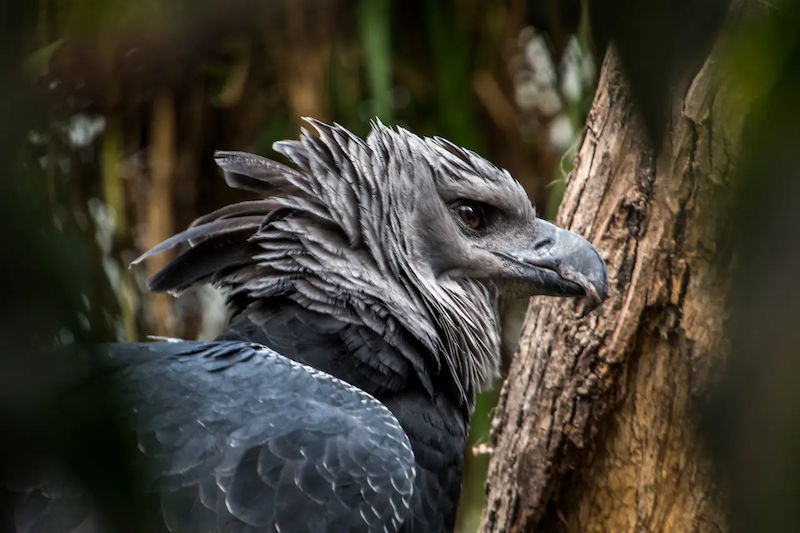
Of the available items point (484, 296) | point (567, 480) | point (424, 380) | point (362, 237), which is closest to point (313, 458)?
point (424, 380)

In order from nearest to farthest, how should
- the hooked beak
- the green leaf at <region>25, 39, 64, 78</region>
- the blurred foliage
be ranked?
1. the blurred foliage
2. the green leaf at <region>25, 39, 64, 78</region>
3. the hooked beak

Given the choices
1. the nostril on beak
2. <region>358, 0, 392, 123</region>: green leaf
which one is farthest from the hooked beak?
<region>358, 0, 392, 123</region>: green leaf

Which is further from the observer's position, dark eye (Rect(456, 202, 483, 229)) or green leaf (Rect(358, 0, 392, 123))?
green leaf (Rect(358, 0, 392, 123))

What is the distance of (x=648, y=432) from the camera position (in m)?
2.94

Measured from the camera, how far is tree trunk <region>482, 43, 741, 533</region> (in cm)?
283

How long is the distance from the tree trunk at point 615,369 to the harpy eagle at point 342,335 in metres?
0.21

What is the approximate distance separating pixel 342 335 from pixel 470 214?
705mm

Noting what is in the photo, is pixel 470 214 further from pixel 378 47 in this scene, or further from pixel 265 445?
pixel 378 47

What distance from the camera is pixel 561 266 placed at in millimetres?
2871

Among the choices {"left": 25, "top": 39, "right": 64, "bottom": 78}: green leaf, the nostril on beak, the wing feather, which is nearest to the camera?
{"left": 25, "top": 39, "right": 64, "bottom": 78}: green leaf

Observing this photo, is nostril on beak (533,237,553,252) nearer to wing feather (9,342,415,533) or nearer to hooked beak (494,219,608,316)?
hooked beak (494,219,608,316)

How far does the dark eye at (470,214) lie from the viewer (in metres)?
3.02

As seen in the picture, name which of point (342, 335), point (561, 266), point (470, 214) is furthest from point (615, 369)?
point (342, 335)

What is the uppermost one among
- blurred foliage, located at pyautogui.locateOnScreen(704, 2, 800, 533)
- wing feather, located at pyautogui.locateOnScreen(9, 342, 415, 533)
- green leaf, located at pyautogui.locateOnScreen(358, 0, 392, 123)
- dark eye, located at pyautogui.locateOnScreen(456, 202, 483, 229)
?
green leaf, located at pyautogui.locateOnScreen(358, 0, 392, 123)
